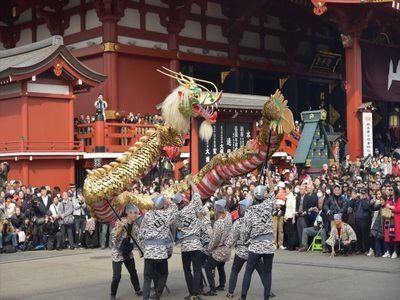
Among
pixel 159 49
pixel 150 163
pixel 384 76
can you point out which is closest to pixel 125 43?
pixel 159 49

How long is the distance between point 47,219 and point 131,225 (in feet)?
27.2

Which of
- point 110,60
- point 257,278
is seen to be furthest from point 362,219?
point 110,60

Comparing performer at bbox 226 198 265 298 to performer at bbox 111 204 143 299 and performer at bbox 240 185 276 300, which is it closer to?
performer at bbox 240 185 276 300

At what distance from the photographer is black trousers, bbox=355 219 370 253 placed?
14.7 m

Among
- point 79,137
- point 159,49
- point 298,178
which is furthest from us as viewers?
point 159,49

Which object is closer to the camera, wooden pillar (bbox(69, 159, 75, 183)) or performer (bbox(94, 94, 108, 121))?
wooden pillar (bbox(69, 159, 75, 183))

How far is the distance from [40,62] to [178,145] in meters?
11.3

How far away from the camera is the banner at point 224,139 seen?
74.0 ft

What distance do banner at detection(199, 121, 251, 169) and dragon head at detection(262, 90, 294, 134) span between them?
40.3 ft

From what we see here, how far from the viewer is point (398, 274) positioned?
1202cm

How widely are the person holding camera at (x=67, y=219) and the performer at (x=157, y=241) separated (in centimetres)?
856

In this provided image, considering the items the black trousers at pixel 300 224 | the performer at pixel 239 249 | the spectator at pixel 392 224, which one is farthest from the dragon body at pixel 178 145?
the black trousers at pixel 300 224

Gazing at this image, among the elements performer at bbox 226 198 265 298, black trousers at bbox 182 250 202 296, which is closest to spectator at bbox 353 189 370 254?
performer at bbox 226 198 265 298

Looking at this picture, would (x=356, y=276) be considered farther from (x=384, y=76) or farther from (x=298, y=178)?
(x=384, y=76)
